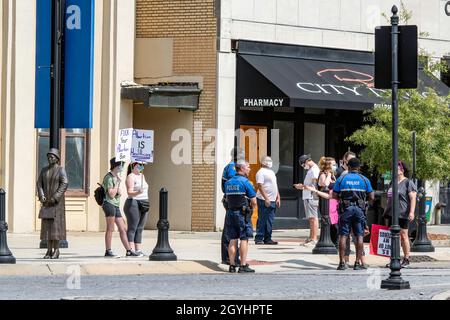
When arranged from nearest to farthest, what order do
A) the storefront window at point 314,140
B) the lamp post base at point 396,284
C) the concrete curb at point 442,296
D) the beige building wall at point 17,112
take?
the concrete curb at point 442,296
the lamp post base at point 396,284
the beige building wall at point 17,112
the storefront window at point 314,140

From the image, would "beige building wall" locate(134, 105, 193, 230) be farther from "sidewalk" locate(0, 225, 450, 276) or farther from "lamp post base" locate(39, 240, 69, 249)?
"lamp post base" locate(39, 240, 69, 249)

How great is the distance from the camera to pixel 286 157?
3144 cm

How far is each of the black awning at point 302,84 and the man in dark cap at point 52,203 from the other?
8.89 meters

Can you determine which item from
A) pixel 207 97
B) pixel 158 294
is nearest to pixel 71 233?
pixel 207 97

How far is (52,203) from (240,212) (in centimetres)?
326

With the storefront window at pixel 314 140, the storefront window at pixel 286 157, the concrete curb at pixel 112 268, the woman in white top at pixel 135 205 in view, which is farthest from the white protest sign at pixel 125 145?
the storefront window at pixel 314 140

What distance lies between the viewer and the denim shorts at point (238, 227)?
19.8 m

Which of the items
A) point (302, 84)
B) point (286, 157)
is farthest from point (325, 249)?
point (286, 157)

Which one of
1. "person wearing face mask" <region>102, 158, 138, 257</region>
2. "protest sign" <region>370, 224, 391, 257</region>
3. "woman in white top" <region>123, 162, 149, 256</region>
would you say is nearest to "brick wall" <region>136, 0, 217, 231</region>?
"woman in white top" <region>123, 162, 149, 256</region>

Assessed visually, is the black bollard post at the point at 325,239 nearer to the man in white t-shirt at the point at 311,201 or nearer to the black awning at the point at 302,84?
the man in white t-shirt at the point at 311,201

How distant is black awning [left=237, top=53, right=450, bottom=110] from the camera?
1150 inches

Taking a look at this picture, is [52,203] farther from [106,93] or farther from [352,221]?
[106,93]

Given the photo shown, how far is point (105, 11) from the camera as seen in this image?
96.7 feet
